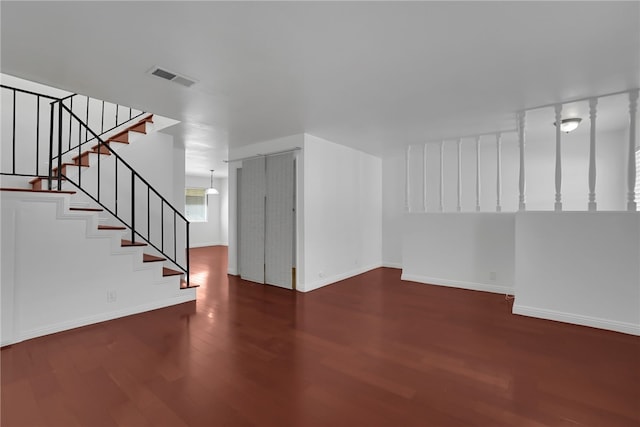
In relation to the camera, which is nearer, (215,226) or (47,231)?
(47,231)

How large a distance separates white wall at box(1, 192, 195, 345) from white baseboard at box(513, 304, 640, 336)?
488 cm

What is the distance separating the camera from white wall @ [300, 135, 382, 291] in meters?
4.77

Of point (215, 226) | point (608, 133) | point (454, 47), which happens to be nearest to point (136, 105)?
point (454, 47)

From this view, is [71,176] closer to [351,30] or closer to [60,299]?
[60,299]

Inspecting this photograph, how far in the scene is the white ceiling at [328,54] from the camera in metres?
1.85

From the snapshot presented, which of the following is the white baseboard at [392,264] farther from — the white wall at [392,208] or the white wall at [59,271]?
the white wall at [59,271]

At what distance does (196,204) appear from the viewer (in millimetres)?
10648

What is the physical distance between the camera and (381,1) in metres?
1.74

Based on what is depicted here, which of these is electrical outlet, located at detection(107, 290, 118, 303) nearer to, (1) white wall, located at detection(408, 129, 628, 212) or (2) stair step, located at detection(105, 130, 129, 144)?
(2) stair step, located at detection(105, 130, 129, 144)

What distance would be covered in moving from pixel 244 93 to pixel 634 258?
468 cm

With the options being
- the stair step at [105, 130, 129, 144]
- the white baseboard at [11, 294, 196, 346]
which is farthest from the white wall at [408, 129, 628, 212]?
the stair step at [105, 130, 129, 144]

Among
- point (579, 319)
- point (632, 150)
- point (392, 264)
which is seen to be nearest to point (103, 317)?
point (392, 264)

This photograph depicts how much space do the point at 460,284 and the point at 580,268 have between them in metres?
1.84

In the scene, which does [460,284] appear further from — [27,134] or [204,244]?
[204,244]
